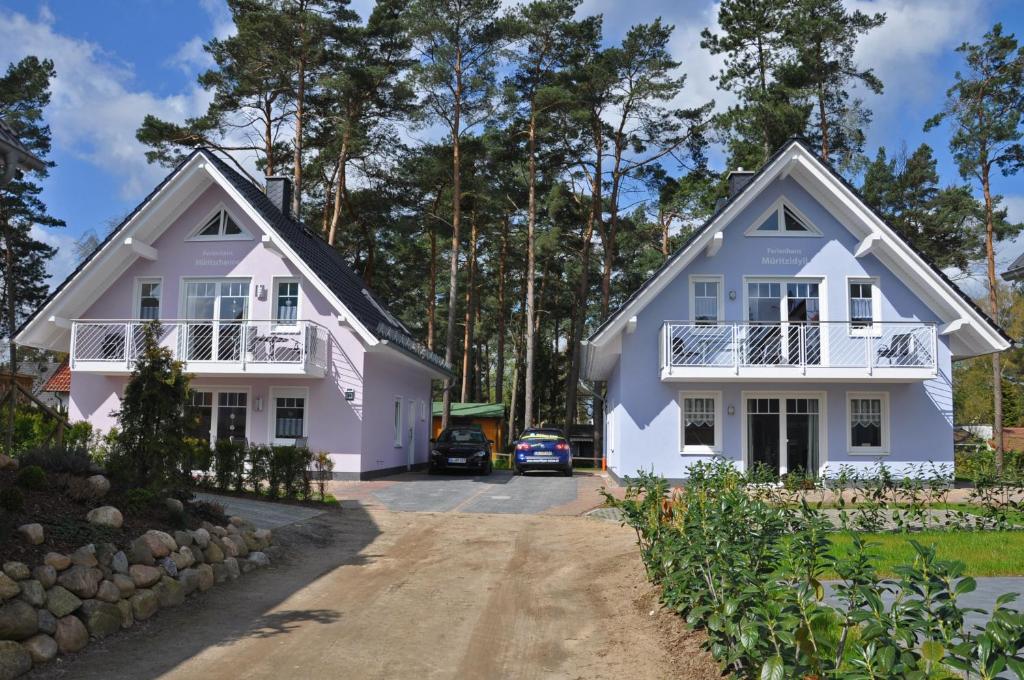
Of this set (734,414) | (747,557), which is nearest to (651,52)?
(734,414)

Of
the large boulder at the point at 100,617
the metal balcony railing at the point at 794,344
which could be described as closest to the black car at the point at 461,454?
the metal balcony railing at the point at 794,344

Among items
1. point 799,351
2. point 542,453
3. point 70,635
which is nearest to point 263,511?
point 70,635

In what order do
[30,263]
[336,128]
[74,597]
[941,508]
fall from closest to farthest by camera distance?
1. [74,597]
2. [941,508]
3. [336,128]
4. [30,263]

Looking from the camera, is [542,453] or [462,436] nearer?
[462,436]

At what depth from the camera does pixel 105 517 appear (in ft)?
23.7

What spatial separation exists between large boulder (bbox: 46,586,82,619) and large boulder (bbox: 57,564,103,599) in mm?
57

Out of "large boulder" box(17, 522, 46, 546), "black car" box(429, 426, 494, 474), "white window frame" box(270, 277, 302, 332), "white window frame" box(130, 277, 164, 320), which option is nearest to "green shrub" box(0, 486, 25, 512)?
"large boulder" box(17, 522, 46, 546)

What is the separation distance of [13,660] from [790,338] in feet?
54.5

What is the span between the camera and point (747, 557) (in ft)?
17.5

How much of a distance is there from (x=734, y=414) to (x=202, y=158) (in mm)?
14168

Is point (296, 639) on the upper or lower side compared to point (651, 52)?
lower

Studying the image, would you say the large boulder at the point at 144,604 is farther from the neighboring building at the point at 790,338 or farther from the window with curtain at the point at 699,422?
the window with curtain at the point at 699,422

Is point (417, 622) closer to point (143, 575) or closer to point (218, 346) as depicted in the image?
point (143, 575)

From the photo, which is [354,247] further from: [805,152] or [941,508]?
[941,508]
